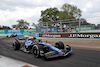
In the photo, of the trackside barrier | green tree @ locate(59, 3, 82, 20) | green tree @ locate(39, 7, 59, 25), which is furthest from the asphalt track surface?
green tree @ locate(39, 7, 59, 25)

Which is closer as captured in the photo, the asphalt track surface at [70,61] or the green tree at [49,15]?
the asphalt track surface at [70,61]

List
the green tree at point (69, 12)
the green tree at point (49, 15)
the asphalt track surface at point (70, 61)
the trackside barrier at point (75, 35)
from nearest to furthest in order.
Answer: the asphalt track surface at point (70, 61), the trackside barrier at point (75, 35), the green tree at point (69, 12), the green tree at point (49, 15)

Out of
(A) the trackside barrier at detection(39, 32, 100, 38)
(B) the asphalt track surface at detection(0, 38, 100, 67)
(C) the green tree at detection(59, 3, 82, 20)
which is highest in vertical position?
(C) the green tree at detection(59, 3, 82, 20)

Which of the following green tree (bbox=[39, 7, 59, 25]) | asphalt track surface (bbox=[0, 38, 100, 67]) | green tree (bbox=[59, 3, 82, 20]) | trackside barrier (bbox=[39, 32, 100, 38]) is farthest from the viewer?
green tree (bbox=[39, 7, 59, 25])

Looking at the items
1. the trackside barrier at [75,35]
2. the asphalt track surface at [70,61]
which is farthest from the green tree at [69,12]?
the asphalt track surface at [70,61]

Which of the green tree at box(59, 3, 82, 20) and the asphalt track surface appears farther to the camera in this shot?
the green tree at box(59, 3, 82, 20)

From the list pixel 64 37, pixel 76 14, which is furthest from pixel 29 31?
pixel 64 37

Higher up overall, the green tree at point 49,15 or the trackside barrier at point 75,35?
the green tree at point 49,15

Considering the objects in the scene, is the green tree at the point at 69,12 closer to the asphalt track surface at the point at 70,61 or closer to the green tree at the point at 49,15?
the green tree at the point at 49,15

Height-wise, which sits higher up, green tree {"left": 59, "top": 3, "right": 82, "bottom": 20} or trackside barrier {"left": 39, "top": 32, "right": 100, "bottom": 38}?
green tree {"left": 59, "top": 3, "right": 82, "bottom": 20}

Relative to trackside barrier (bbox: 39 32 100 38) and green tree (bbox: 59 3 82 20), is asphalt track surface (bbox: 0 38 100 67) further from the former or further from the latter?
green tree (bbox: 59 3 82 20)

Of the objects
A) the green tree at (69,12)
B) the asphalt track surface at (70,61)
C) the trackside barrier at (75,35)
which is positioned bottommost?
the asphalt track surface at (70,61)

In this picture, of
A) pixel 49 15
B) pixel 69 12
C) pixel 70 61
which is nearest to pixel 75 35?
pixel 70 61

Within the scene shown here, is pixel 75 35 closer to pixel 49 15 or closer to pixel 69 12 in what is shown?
pixel 69 12
